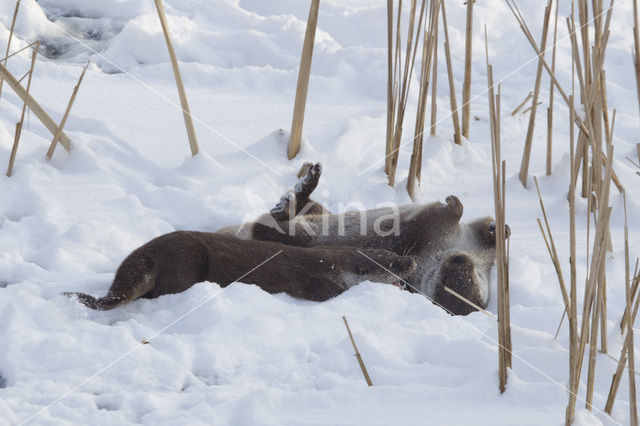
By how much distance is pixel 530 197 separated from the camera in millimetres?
3977

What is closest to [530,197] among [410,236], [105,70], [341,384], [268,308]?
[410,236]

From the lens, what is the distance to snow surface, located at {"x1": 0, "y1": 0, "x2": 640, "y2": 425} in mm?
1894

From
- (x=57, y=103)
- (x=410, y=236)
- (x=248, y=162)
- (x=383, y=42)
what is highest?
(x=383, y=42)

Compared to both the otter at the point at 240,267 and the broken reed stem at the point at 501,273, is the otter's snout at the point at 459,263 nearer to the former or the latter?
the otter at the point at 240,267

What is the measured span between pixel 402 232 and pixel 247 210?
833 millimetres

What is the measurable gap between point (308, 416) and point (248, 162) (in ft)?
→ 7.90

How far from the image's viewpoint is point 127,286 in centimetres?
259

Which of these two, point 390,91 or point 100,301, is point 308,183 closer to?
point 390,91

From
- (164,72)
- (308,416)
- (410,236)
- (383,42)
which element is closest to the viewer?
(308,416)

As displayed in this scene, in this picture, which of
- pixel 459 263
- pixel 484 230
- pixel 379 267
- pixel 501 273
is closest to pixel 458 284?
pixel 459 263

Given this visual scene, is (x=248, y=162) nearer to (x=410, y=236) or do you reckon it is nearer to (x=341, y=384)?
(x=410, y=236)

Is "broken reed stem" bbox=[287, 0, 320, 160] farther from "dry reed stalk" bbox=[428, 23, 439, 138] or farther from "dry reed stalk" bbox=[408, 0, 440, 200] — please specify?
"dry reed stalk" bbox=[428, 23, 439, 138]

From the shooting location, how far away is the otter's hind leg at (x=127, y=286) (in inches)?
98.9

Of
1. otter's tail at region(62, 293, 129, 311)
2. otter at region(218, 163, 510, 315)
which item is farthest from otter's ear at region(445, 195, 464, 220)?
otter's tail at region(62, 293, 129, 311)
